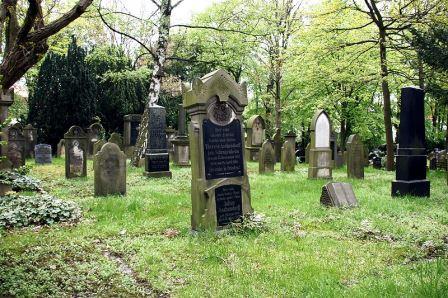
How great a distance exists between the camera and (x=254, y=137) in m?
24.4

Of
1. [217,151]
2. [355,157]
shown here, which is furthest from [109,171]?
[355,157]

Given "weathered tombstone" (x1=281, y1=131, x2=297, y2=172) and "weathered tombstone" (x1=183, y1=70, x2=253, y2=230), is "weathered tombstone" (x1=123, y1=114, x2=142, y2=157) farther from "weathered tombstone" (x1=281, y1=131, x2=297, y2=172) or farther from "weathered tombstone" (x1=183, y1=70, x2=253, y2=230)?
"weathered tombstone" (x1=183, y1=70, x2=253, y2=230)

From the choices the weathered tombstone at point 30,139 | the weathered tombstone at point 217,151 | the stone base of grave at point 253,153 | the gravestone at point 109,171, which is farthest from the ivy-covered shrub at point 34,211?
the weathered tombstone at point 30,139

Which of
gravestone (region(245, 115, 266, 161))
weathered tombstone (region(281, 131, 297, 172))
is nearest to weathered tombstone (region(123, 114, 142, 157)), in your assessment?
gravestone (region(245, 115, 266, 161))

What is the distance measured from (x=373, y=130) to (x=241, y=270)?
2464cm

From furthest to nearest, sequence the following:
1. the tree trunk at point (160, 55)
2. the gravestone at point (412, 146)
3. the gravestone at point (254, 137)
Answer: the gravestone at point (254, 137) → the tree trunk at point (160, 55) → the gravestone at point (412, 146)

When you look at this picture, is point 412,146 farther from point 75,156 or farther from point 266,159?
point 75,156

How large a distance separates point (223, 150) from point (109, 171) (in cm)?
435

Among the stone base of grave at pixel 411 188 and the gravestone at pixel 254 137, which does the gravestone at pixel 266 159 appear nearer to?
the stone base of grave at pixel 411 188

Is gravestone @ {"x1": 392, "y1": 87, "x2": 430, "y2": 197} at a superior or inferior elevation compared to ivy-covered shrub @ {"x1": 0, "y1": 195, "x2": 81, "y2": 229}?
superior

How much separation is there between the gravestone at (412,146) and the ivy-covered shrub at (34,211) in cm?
768

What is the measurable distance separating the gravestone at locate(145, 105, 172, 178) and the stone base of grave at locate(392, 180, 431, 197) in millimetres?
7617

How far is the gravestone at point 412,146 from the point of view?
10117 millimetres

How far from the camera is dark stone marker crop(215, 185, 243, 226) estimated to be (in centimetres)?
647
